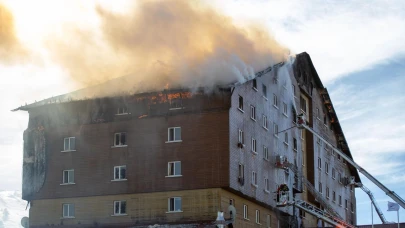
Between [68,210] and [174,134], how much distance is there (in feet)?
36.6

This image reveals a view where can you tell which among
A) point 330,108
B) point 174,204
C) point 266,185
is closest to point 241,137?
point 266,185

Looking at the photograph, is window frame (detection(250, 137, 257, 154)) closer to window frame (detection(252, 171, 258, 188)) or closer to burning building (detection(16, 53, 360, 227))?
burning building (detection(16, 53, 360, 227))

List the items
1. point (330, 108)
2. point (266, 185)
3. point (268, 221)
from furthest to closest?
point (330, 108) < point (268, 221) < point (266, 185)

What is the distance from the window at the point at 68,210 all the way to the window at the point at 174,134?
10.2m

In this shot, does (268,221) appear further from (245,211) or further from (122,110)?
(122,110)

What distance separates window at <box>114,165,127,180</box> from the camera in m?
62.5

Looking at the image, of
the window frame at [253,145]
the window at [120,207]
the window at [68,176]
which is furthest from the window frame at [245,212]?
the window at [68,176]

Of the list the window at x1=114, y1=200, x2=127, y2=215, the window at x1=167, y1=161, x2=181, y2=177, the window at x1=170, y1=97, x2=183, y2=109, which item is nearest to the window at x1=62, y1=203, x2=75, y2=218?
the window at x1=114, y1=200, x2=127, y2=215

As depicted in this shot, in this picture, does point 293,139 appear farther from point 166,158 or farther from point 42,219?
point 42,219

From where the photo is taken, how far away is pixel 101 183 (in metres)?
63.1

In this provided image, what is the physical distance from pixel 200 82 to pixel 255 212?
12.0 metres

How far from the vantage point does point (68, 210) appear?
210ft

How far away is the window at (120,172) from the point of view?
205 ft

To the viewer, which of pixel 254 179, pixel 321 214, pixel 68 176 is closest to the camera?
pixel 254 179
